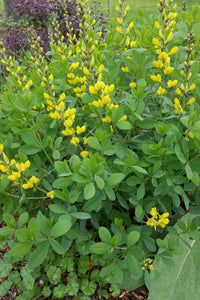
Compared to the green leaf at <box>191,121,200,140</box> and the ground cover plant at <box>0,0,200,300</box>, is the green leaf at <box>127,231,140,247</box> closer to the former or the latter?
the ground cover plant at <box>0,0,200,300</box>

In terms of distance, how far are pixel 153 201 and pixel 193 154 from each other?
1.31 feet

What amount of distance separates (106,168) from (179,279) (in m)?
0.99

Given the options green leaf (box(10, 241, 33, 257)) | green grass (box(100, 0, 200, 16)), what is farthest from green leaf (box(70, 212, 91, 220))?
green grass (box(100, 0, 200, 16))

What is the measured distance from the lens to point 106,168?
154 cm

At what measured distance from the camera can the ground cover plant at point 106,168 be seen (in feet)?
4.61

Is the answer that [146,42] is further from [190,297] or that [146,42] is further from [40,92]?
[190,297]

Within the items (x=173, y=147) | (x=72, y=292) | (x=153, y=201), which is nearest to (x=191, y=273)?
(x=153, y=201)

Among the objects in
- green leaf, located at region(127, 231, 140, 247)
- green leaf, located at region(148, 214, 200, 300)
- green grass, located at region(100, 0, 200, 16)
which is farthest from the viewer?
green grass, located at region(100, 0, 200, 16)

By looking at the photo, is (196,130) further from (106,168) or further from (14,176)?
(14,176)

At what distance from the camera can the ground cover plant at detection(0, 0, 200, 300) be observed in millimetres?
1405

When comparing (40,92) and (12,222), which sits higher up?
(40,92)

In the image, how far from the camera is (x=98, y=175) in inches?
57.0

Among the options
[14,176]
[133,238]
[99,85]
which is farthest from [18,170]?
[133,238]

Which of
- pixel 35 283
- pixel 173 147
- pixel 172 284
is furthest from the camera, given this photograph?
pixel 35 283
